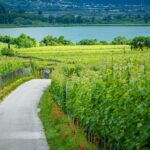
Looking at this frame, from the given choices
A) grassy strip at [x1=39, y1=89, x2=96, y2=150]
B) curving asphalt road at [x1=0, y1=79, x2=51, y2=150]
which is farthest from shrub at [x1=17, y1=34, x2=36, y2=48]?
grassy strip at [x1=39, y1=89, x2=96, y2=150]

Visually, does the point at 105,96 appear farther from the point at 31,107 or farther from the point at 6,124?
the point at 31,107

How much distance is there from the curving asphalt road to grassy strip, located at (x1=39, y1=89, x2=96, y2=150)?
38 centimetres

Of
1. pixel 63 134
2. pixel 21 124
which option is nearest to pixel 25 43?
pixel 21 124

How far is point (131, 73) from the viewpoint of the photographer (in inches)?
685

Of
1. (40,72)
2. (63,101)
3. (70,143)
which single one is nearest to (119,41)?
(40,72)

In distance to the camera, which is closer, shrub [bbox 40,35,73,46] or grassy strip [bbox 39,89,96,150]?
grassy strip [bbox 39,89,96,150]

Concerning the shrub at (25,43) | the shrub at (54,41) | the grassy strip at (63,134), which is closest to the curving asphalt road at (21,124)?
the grassy strip at (63,134)

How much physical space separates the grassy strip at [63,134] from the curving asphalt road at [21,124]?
378mm

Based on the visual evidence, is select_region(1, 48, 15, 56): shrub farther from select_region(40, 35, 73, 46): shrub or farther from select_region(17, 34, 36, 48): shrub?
select_region(40, 35, 73, 46): shrub

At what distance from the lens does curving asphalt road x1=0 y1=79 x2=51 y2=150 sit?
26.7 m

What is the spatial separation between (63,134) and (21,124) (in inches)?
320

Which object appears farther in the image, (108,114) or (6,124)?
(6,124)

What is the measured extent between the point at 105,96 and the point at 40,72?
86186 mm

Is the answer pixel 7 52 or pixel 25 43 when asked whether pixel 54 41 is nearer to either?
pixel 25 43
